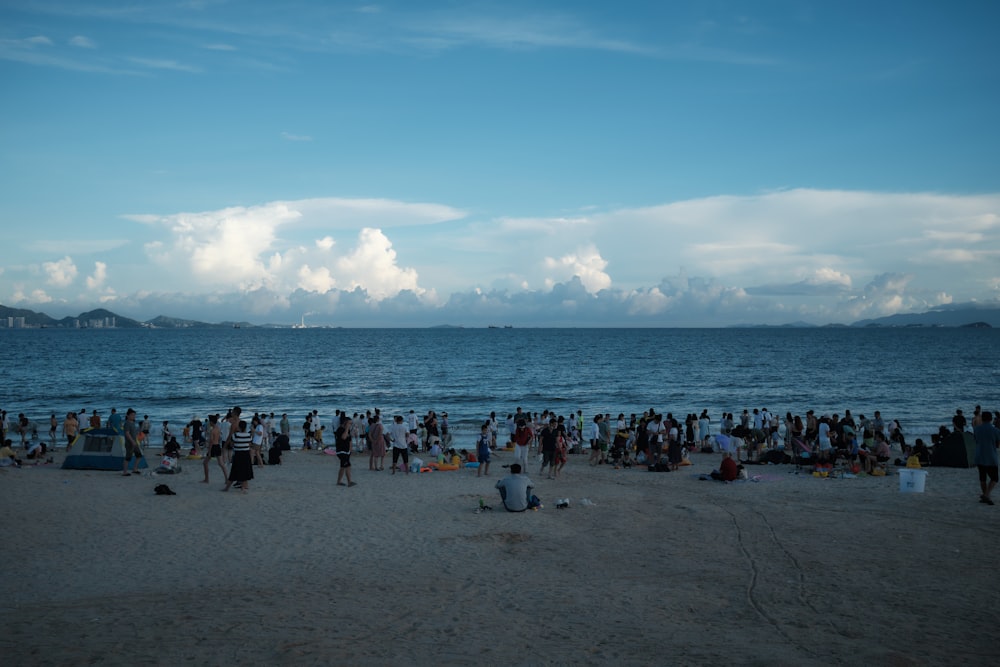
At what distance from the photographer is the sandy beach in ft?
23.8

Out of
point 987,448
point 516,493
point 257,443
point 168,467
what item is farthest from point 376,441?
point 987,448

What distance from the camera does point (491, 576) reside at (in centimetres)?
984

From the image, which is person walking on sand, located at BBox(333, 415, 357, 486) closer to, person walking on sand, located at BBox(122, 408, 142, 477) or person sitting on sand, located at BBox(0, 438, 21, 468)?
person walking on sand, located at BBox(122, 408, 142, 477)

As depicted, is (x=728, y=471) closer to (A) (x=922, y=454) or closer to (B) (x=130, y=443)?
(A) (x=922, y=454)

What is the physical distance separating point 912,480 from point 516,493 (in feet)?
30.3

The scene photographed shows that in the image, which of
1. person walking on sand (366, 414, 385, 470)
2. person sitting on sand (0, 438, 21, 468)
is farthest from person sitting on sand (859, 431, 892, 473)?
person sitting on sand (0, 438, 21, 468)

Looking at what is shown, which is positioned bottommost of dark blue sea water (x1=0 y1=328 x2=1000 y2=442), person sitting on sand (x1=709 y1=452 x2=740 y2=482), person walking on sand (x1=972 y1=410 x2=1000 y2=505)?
dark blue sea water (x1=0 y1=328 x2=1000 y2=442)

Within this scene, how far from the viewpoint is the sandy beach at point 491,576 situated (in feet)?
23.8

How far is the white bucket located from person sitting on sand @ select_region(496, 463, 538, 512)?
867cm

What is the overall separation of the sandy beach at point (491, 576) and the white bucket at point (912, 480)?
42 centimetres

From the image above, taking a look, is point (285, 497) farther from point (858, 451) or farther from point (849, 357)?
point (849, 357)

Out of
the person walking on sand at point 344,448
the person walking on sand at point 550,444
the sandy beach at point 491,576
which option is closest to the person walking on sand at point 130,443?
the sandy beach at point 491,576

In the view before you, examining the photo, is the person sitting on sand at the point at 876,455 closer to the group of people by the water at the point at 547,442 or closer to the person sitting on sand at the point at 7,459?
the group of people by the water at the point at 547,442

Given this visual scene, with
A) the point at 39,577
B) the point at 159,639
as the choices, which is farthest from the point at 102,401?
the point at 159,639
